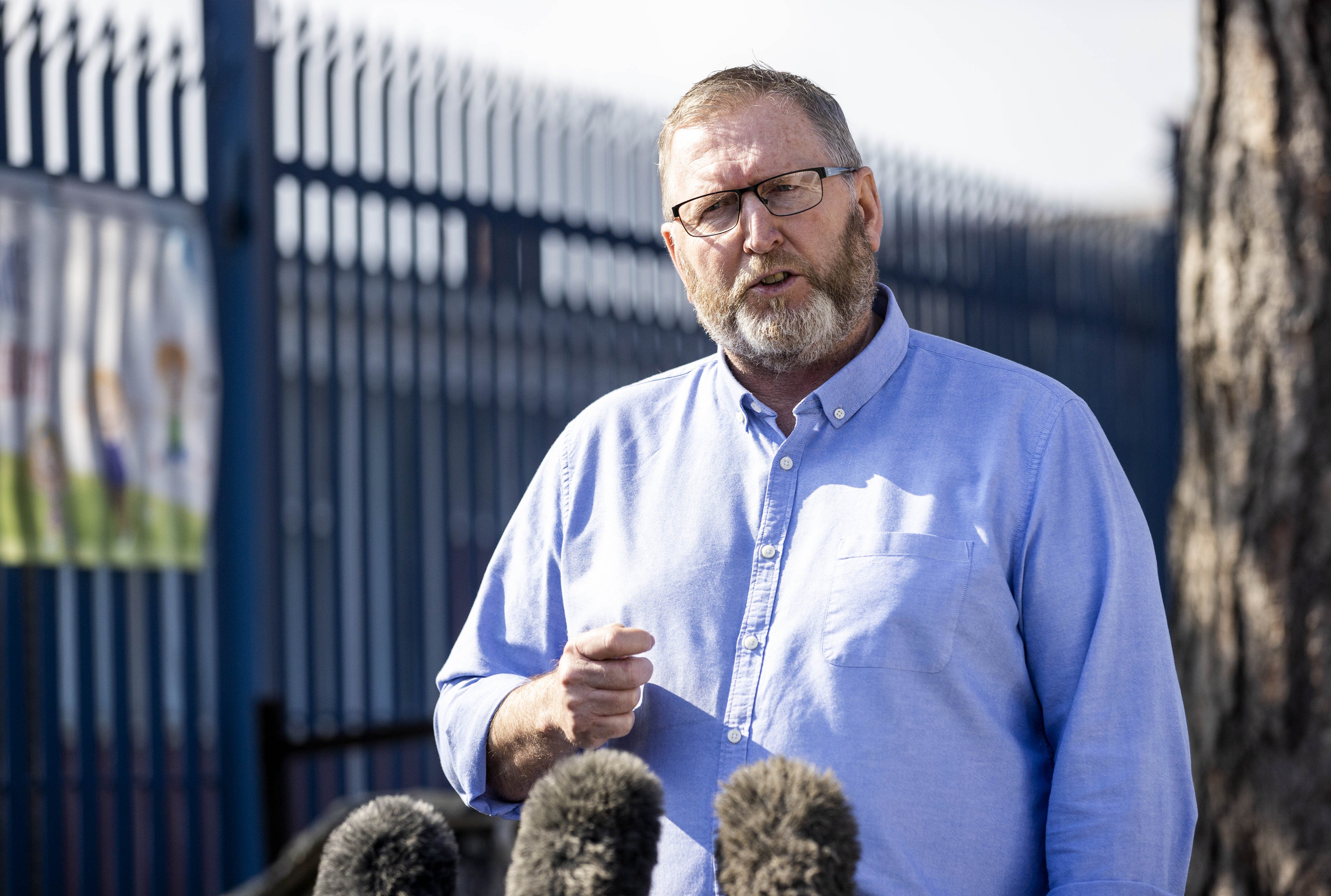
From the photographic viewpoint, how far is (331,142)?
4590mm

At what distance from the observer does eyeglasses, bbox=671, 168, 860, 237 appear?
1834mm

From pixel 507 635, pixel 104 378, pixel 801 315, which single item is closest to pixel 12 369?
pixel 104 378

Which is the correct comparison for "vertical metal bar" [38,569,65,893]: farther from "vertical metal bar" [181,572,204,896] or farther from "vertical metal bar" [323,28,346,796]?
"vertical metal bar" [323,28,346,796]

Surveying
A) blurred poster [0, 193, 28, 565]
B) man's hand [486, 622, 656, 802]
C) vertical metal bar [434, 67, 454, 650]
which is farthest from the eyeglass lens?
vertical metal bar [434, 67, 454, 650]

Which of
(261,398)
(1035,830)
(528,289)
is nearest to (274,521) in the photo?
(261,398)

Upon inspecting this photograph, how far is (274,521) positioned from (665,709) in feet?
9.78

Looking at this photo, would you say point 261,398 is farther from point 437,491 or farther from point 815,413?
point 815,413

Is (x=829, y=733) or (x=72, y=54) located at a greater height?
(x=72, y=54)

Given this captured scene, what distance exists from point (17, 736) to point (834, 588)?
3.15 m

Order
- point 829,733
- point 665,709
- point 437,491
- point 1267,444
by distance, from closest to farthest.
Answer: point 829,733
point 665,709
point 1267,444
point 437,491

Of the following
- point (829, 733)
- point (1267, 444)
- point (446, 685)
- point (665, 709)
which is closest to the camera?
point (829, 733)

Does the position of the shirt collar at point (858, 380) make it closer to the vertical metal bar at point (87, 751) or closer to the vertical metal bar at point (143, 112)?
the vertical metal bar at point (87, 751)

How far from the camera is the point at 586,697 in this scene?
1.54 metres

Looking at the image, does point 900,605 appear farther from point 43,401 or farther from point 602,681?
point 43,401
